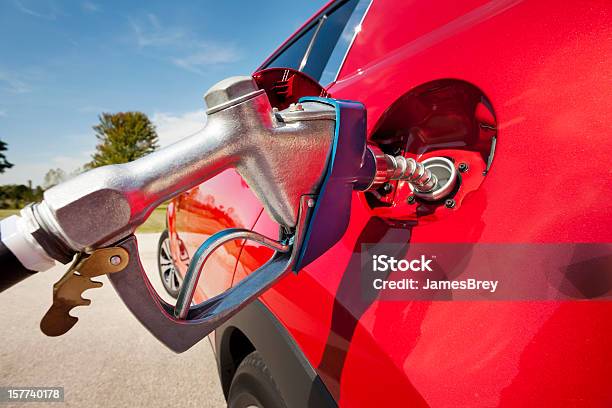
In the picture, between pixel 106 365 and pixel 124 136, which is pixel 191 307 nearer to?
pixel 106 365

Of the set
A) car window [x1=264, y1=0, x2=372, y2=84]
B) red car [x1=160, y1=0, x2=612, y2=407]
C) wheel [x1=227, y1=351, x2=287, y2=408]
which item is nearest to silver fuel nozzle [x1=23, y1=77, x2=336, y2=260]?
red car [x1=160, y1=0, x2=612, y2=407]

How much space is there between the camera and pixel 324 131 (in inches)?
24.6

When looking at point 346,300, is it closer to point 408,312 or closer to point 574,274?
point 408,312

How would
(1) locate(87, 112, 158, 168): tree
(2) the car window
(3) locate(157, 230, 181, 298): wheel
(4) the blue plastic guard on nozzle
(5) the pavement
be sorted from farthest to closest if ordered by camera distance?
(1) locate(87, 112, 158, 168): tree → (3) locate(157, 230, 181, 298): wheel → (5) the pavement → (2) the car window → (4) the blue plastic guard on nozzle

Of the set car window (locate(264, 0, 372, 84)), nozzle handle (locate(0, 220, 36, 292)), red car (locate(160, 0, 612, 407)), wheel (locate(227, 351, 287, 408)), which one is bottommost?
wheel (locate(227, 351, 287, 408))

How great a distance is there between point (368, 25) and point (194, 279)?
962 millimetres

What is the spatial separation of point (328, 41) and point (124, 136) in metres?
42.3

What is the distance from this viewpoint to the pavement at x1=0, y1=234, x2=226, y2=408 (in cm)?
224

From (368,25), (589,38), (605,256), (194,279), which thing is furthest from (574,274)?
(368,25)

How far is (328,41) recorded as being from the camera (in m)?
1.77

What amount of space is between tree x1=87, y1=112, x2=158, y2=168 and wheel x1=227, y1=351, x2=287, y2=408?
130 feet

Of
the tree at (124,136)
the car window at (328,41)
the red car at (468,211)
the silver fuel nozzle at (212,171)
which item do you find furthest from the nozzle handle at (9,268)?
the tree at (124,136)

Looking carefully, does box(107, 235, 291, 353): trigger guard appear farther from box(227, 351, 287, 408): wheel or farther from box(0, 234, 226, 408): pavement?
box(0, 234, 226, 408): pavement

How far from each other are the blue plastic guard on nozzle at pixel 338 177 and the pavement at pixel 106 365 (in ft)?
6.41
